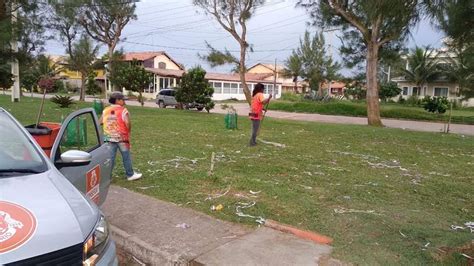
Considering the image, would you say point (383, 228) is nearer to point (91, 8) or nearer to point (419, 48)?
point (91, 8)

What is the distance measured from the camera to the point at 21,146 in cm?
360

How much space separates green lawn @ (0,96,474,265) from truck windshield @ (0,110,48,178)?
2.59 metres

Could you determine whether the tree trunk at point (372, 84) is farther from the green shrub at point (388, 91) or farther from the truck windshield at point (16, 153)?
the green shrub at point (388, 91)

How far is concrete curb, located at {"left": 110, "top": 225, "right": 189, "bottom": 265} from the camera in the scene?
427cm

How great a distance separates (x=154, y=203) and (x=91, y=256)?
335 centimetres

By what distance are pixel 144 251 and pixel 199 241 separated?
0.58 m

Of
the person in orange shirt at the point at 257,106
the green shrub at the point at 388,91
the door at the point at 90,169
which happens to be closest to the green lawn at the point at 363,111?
the green shrub at the point at 388,91

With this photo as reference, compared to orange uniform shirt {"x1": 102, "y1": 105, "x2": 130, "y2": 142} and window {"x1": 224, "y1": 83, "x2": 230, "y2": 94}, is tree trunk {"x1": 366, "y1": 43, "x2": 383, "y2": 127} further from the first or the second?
window {"x1": 224, "y1": 83, "x2": 230, "y2": 94}

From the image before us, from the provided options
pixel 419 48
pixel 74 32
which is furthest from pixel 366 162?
pixel 419 48

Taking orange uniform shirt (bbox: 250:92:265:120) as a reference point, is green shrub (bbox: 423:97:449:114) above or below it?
below

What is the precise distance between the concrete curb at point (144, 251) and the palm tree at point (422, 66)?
49.7m

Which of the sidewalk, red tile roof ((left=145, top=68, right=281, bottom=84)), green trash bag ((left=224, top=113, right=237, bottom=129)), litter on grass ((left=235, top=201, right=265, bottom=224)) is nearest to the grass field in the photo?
red tile roof ((left=145, top=68, right=281, bottom=84))

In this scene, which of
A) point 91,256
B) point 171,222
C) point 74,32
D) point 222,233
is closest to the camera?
point 91,256

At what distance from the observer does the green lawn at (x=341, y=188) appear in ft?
15.2
